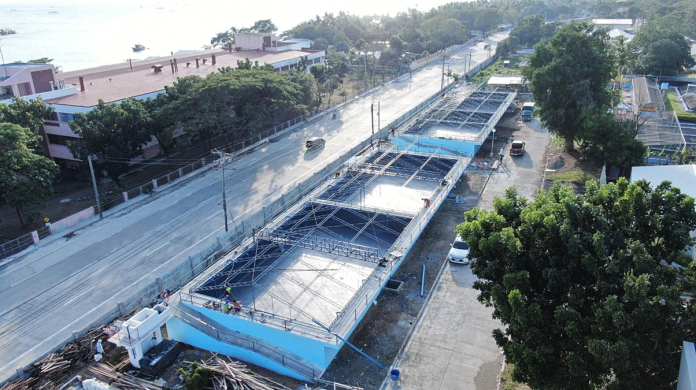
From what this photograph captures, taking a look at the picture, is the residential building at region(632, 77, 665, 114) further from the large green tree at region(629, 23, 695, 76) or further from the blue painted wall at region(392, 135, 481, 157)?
the blue painted wall at region(392, 135, 481, 157)

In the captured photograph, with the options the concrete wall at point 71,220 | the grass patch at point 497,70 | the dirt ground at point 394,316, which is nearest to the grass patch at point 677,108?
the grass patch at point 497,70

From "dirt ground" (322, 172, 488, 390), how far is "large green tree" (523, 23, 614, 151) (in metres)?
14.3

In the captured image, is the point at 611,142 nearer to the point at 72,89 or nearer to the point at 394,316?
the point at 394,316

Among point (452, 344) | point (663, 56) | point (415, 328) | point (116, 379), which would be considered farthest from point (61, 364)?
point (663, 56)

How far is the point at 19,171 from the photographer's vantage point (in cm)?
3031

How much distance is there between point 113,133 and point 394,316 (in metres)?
26.2

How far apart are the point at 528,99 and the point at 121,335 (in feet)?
178

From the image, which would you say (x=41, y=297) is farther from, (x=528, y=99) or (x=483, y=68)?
(x=483, y=68)

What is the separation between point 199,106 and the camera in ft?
132

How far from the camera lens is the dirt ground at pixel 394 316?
18.6 metres

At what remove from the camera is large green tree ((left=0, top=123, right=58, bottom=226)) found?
29.0m

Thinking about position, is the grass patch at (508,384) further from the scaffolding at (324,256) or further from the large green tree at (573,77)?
the large green tree at (573,77)

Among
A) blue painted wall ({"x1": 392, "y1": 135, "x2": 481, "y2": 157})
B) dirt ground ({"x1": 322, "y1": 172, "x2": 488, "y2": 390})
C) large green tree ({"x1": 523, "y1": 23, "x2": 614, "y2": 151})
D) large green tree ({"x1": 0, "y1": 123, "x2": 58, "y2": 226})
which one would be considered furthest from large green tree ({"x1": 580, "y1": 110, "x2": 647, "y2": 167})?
large green tree ({"x1": 0, "y1": 123, "x2": 58, "y2": 226})

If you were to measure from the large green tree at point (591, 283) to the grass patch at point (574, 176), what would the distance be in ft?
63.3
